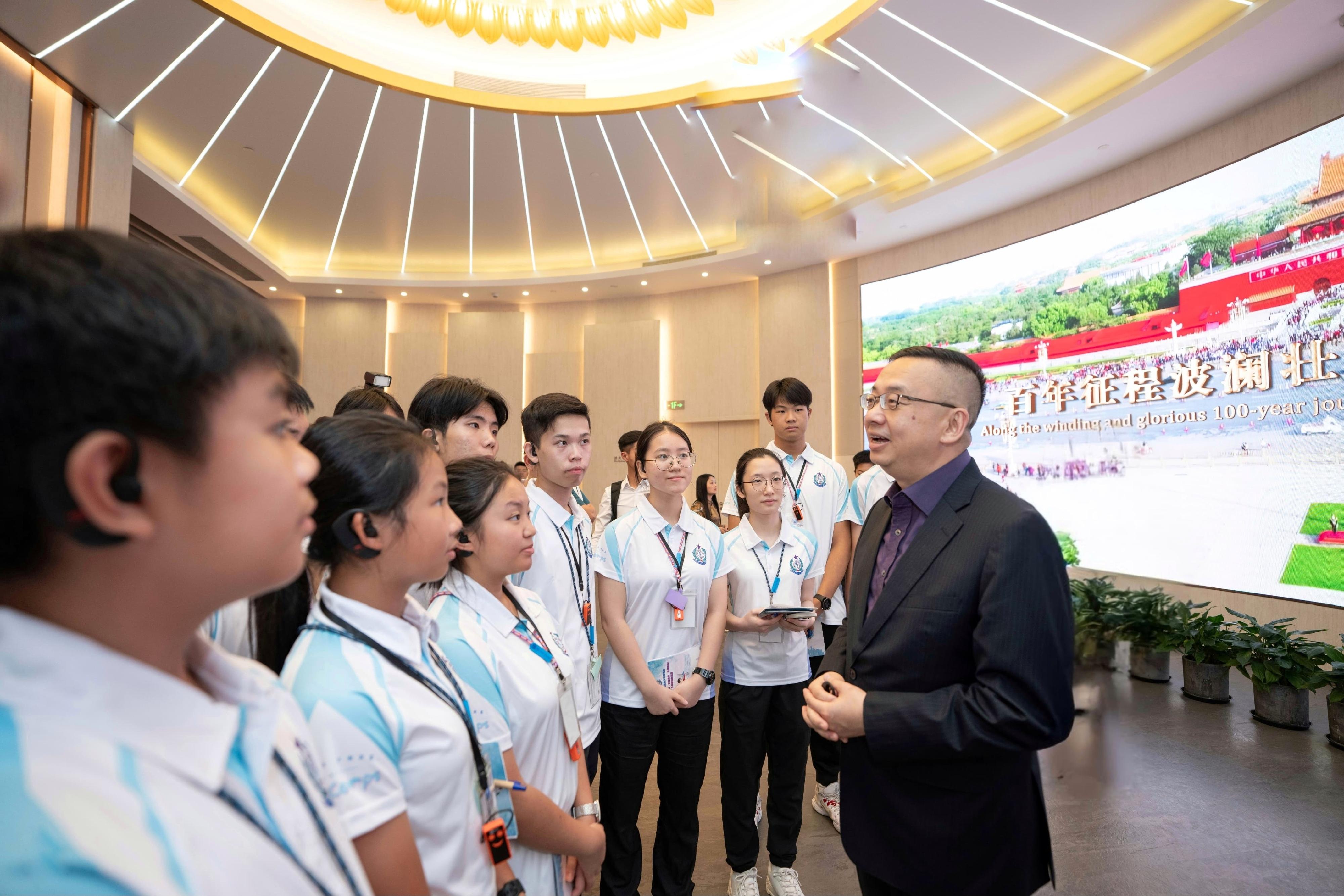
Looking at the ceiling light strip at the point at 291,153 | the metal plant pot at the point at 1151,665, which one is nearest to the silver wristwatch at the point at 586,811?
the metal plant pot at the point at 1151,665

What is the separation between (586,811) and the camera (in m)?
1.85

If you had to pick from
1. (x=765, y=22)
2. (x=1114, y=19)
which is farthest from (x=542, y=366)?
(x=1114, y=19)

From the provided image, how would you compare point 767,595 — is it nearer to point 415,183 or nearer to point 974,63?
point 974,63

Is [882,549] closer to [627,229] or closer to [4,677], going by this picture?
[4,677]

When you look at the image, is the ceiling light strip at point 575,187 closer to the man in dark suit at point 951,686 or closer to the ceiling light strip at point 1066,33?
the ceiling light strip at point 1066,33

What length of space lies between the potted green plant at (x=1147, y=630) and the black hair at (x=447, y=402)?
528 centimetres

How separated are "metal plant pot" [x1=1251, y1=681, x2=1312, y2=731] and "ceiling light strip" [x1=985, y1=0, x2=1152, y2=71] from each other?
4849 millimetres

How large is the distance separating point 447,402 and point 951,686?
1918mm

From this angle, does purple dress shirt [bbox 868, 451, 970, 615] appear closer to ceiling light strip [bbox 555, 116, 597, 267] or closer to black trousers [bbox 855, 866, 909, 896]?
black trousers [bbox 855, 866, 909, 896]

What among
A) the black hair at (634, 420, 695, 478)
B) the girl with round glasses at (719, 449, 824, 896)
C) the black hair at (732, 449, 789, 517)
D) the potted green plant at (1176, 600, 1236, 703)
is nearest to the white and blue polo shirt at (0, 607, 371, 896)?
the girl with round glasses at (719, 449, 824, 896)

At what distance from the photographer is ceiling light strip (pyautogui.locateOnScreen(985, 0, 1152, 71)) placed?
5172 millimetres

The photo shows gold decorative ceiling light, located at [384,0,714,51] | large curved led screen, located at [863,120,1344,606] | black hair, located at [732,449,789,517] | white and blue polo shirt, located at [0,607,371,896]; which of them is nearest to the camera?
white and blue polo shirt, located at [0,607,371,896]

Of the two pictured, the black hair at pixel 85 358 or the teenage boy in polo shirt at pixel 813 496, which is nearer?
the black hair at pixel 85 358

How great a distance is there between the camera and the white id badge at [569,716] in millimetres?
1776
